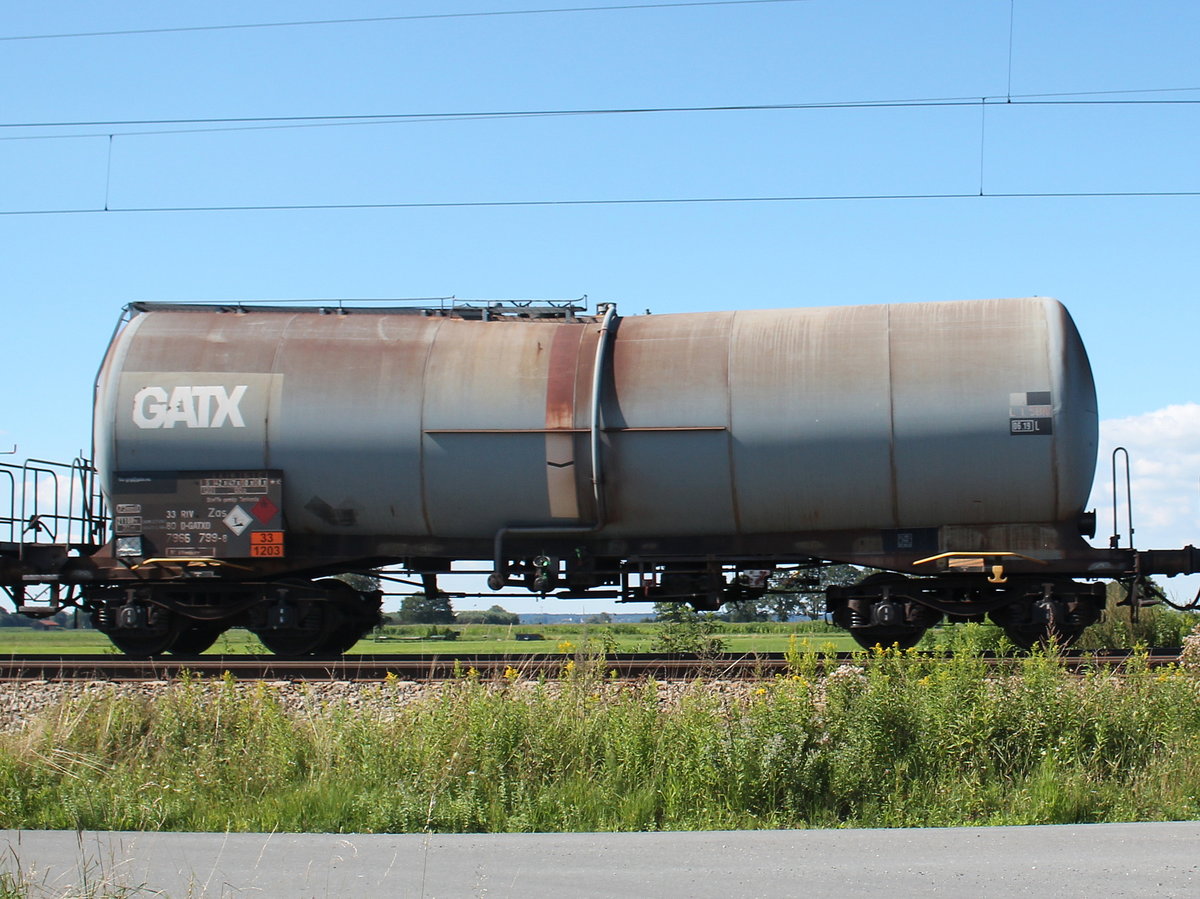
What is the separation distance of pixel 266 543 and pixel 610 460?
4.06m

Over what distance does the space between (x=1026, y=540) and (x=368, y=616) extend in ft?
25.6

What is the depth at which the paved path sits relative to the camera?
18.2 feet

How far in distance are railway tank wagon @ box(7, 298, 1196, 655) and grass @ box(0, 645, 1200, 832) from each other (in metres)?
2.96

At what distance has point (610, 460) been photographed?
12.2m

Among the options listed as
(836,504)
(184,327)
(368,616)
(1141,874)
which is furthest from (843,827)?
(184,327)

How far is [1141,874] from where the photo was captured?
569 centimetres

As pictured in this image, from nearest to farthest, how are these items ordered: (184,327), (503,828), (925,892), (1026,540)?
(925,892)
(503,828)
(1026,540)
(184,327)

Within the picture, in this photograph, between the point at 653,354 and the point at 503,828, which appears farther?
the point at 653,354

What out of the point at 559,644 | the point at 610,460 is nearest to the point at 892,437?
the point at 610,460

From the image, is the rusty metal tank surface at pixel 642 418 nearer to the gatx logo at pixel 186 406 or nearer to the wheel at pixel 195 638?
the gatx logo at pixel 186 406

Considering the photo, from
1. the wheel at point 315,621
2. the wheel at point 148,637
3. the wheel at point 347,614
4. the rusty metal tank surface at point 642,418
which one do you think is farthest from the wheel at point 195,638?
Answer: the rusty metal tank surface at point 642,418

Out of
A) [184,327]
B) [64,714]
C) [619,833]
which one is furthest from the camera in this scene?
[184,327]

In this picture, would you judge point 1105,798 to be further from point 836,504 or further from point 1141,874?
point 836,504

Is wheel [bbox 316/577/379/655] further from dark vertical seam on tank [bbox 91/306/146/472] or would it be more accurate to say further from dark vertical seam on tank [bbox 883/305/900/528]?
dark vertical seam on tank [bbox 883/305/900/528]
